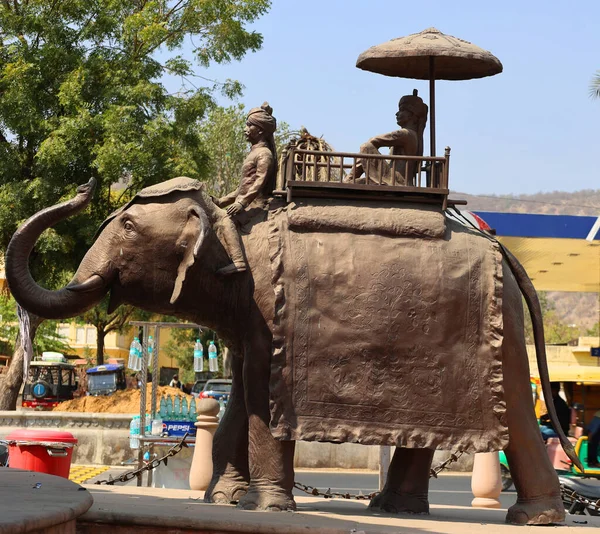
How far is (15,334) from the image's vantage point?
43.6m

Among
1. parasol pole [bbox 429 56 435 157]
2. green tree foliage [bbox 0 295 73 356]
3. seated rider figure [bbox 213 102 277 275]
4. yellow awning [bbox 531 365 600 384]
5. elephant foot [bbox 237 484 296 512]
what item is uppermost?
parasol pole [bbox 429 56 435 157]

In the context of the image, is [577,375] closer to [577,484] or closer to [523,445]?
[577,484]

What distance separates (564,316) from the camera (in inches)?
6088

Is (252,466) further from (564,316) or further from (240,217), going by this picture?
(564,316)

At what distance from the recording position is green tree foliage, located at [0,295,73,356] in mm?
42781

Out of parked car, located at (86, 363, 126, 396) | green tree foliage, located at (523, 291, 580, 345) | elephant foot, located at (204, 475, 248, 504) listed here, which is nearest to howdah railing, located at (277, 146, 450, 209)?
elephant foot, located at (204, 475, 248, 504)

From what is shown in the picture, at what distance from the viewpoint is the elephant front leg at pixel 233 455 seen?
8648mm

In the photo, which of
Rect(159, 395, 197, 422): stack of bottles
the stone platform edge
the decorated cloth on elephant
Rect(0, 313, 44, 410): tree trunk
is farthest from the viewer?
Rect(0, 313, 44, 410): tree trunk

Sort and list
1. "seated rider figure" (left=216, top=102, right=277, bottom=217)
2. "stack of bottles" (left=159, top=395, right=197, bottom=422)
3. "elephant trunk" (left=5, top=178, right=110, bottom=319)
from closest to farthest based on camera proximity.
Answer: "elephant trunk" (left=5, top=178, right=110, bottom=319) < "seated rider figure" (left=216, top=102, right=277, bottom=217) < "stack of bottles" (left=159, top=395, right=197, bottom=422)

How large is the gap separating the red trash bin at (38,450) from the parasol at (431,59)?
4474mm

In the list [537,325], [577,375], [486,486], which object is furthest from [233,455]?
[577,375]

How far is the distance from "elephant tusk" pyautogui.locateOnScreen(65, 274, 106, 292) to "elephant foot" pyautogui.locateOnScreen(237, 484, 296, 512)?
5.91 feet

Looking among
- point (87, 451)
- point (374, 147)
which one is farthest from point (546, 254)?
point (374, 147)

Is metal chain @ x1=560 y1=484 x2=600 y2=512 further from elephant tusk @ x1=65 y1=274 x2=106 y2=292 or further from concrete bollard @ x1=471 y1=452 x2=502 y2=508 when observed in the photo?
elephant tusk @ x1=65 y1=274 x2=106 y2=292
